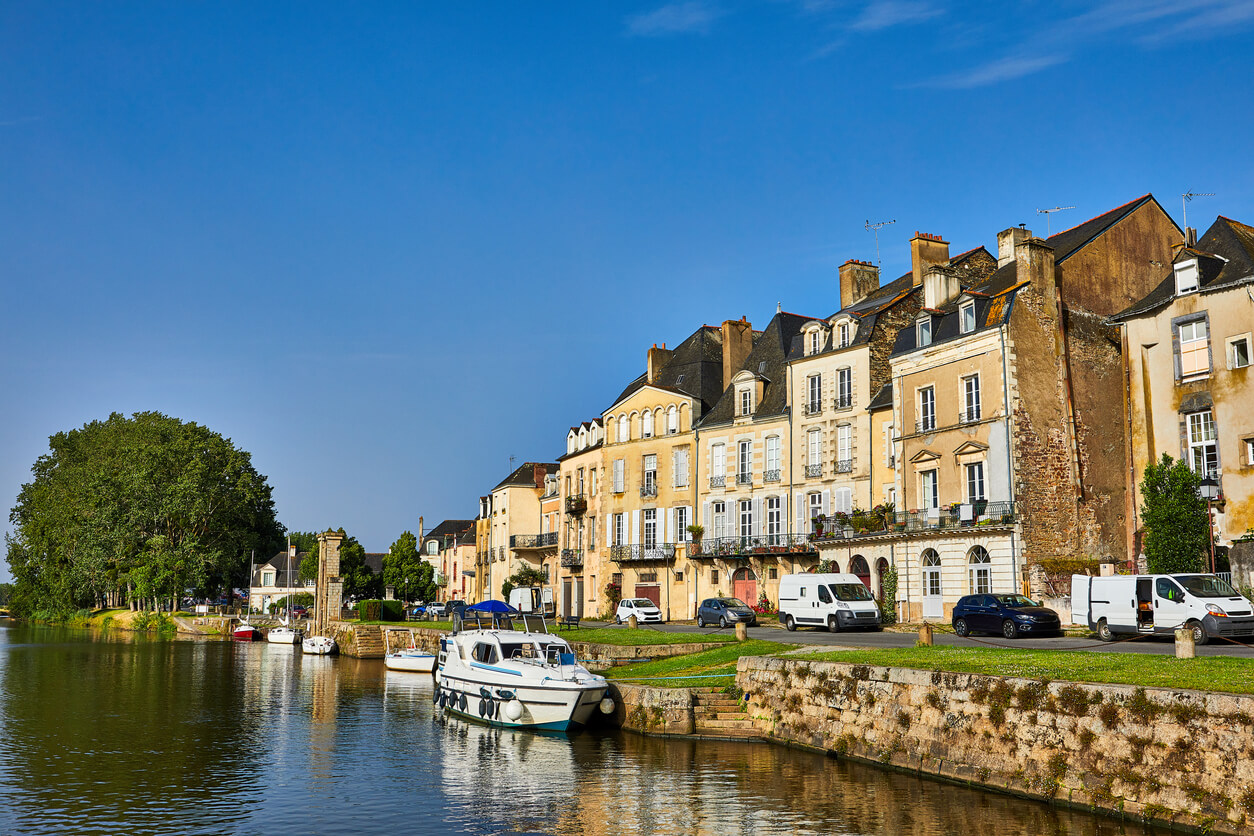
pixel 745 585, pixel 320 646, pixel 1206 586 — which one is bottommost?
pixel 320 646

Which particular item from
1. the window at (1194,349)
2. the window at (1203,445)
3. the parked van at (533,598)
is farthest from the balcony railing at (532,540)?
the window at (1194,349)

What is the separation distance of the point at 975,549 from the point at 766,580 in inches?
492

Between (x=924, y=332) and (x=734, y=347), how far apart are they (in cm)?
1574

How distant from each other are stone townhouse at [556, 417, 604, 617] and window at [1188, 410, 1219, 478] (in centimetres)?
3080

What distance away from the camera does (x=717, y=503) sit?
50938 millimetres

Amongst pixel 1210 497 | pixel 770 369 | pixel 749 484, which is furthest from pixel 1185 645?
pixel 770 369

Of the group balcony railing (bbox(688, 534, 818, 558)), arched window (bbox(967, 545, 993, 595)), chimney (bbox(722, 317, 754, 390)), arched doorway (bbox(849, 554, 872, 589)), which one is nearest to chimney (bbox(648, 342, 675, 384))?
chimney (bbox(722, 317, 754, 390))

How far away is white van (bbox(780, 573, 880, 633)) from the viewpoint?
→ 3406 cm

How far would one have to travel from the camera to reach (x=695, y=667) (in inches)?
1014

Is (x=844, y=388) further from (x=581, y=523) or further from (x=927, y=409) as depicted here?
(x=581, y=523)

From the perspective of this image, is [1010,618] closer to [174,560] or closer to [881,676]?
[881,676]

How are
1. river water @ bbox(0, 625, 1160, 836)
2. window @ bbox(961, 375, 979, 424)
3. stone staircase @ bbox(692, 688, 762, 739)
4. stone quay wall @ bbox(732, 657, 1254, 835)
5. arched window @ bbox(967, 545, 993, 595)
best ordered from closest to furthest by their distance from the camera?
stone quay wall @ bbox(732, 657, 1254, 835), river water @ bbox(0, 625, 1160, 836), stone staircase @ bbox(692, 688, 762, 739), arched window @ bbox(967, 545, 993, 595), window @ bbox(961, 375, 979, 424)

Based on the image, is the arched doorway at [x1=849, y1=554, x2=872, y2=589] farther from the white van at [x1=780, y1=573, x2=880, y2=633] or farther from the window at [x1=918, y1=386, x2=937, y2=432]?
the white van at [x1=780, y1=573, x2=880, y2=633]

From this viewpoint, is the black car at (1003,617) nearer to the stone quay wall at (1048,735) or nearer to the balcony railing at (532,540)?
the stone quay wall at (1048,735)
